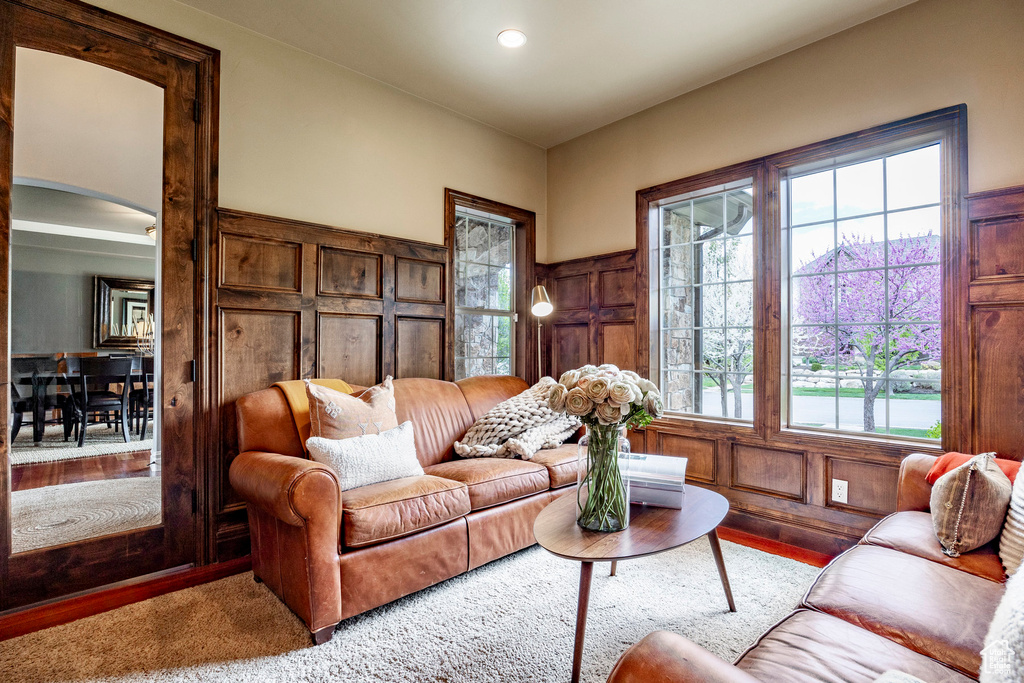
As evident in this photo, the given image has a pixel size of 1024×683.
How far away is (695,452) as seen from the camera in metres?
3.29

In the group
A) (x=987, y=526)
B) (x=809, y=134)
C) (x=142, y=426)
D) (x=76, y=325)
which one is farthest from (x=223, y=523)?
(x=809, y=134)

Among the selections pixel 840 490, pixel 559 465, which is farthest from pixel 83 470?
pixel 840 490

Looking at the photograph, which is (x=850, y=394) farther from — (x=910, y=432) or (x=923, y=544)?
(x=923, y=544)

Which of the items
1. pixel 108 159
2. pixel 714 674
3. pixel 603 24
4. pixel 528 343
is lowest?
pixel 714 674

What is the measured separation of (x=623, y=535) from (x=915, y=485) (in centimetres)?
133

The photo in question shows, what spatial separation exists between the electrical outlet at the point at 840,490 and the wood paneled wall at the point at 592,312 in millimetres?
1438

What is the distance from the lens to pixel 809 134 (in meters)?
2.87

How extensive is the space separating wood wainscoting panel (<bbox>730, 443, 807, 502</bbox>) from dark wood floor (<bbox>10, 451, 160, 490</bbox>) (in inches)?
130

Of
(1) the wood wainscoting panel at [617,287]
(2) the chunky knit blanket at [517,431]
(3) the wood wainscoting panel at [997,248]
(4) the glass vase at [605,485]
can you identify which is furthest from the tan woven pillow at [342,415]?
(3) the wood wainscoting panel at [997,248]

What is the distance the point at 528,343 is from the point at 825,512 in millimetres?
2413

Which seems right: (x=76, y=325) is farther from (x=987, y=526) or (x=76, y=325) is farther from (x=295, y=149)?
(x=987, y=526)

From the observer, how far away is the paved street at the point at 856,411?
8.30 feet

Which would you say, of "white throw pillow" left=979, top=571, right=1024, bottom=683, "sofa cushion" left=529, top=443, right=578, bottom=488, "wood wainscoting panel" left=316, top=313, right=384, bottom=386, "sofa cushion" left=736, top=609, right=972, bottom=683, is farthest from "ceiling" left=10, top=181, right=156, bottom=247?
"white throw pillow" left=979, top=571, right=1024, bottom=683

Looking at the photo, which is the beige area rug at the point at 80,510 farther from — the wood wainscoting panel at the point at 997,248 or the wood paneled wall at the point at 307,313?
the wood wainscoting panel at the point at 997,248
